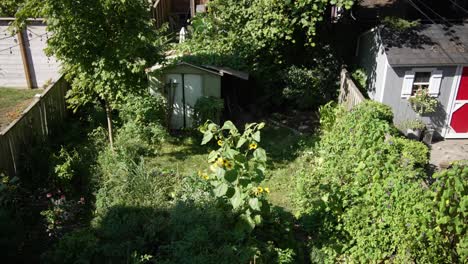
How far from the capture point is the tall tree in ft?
22.3

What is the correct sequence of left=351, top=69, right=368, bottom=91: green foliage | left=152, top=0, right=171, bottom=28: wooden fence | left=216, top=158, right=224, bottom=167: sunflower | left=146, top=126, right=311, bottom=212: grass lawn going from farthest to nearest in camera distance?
left=152, top=0, right=171, bottom=28: wooden fence
left=351, top=69, right=368, bottom=91: green foliage
left=146, top=126, right=311, bottom=212: grass lawn
left=216, top=158, right=224, bottom=167: sunflower

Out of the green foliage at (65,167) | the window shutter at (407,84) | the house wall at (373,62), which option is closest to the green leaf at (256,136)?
the green foliage at (65,167)

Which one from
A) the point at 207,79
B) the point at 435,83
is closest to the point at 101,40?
the point at 207,79

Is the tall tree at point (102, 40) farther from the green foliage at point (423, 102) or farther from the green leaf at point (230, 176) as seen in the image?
the green foliage at point (423, 102)

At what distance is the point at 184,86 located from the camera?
957cm

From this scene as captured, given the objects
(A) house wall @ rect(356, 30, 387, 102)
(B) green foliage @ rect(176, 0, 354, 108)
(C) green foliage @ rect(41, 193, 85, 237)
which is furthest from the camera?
(B) green foliage @ rect(176, 0, 354, 108)

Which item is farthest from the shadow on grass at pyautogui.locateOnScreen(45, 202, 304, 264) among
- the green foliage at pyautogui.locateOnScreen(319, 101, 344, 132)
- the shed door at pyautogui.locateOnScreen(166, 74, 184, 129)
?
the shed door at pyautogui.locateOnScreen(166, 74, 184, 129)

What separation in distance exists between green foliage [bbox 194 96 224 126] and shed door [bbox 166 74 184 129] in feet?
1.89

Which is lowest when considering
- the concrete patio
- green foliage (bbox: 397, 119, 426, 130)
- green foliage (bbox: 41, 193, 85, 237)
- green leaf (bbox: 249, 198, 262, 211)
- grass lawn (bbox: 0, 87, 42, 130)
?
the concrete patio

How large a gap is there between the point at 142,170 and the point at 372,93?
7.19 metres

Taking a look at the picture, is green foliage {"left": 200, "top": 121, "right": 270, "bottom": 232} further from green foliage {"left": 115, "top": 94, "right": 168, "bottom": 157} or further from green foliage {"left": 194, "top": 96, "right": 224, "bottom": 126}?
green foliage {"left": 194, "top": 96, "right": 224, "bottom": 126}

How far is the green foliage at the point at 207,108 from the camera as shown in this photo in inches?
362

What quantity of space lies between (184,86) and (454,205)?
6765mm

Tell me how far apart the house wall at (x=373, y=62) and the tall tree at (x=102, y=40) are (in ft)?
19.9
